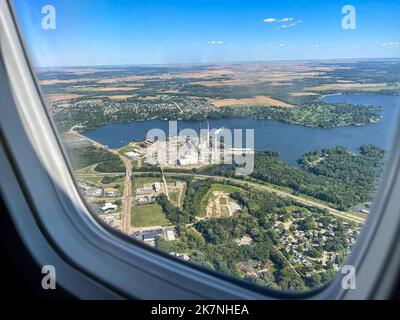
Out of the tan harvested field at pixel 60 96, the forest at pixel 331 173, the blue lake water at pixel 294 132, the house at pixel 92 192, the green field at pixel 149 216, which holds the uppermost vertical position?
the tan harvested field at pixel 60 96

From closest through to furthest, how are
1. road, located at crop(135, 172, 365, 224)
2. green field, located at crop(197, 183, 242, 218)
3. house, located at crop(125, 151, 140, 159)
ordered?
1. road, located at crop(135, 172, 365, 224)
2. green field, located at crop(197, 183, 242, 218)
3. house, located at crop(125, 151, 140, 159)

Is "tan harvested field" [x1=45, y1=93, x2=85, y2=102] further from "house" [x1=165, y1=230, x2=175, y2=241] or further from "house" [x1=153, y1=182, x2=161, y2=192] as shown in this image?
"house" [x1=165, y1=230, x2=175, y2=241]

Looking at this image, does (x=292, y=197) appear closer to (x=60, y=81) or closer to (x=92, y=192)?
(x=92, y=192)

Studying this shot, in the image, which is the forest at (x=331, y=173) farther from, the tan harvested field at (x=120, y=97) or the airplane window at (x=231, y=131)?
the tan harvested field at (x=120, y=97)

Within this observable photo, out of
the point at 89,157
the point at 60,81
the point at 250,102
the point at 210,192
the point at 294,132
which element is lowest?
the point at 210,192

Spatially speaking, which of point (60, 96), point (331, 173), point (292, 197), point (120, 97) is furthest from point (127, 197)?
point (331, 173)

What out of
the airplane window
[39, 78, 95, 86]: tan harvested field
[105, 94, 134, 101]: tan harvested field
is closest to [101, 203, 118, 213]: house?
the airplane window

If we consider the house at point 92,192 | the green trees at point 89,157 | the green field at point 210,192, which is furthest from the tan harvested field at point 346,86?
the house at point 92,192
